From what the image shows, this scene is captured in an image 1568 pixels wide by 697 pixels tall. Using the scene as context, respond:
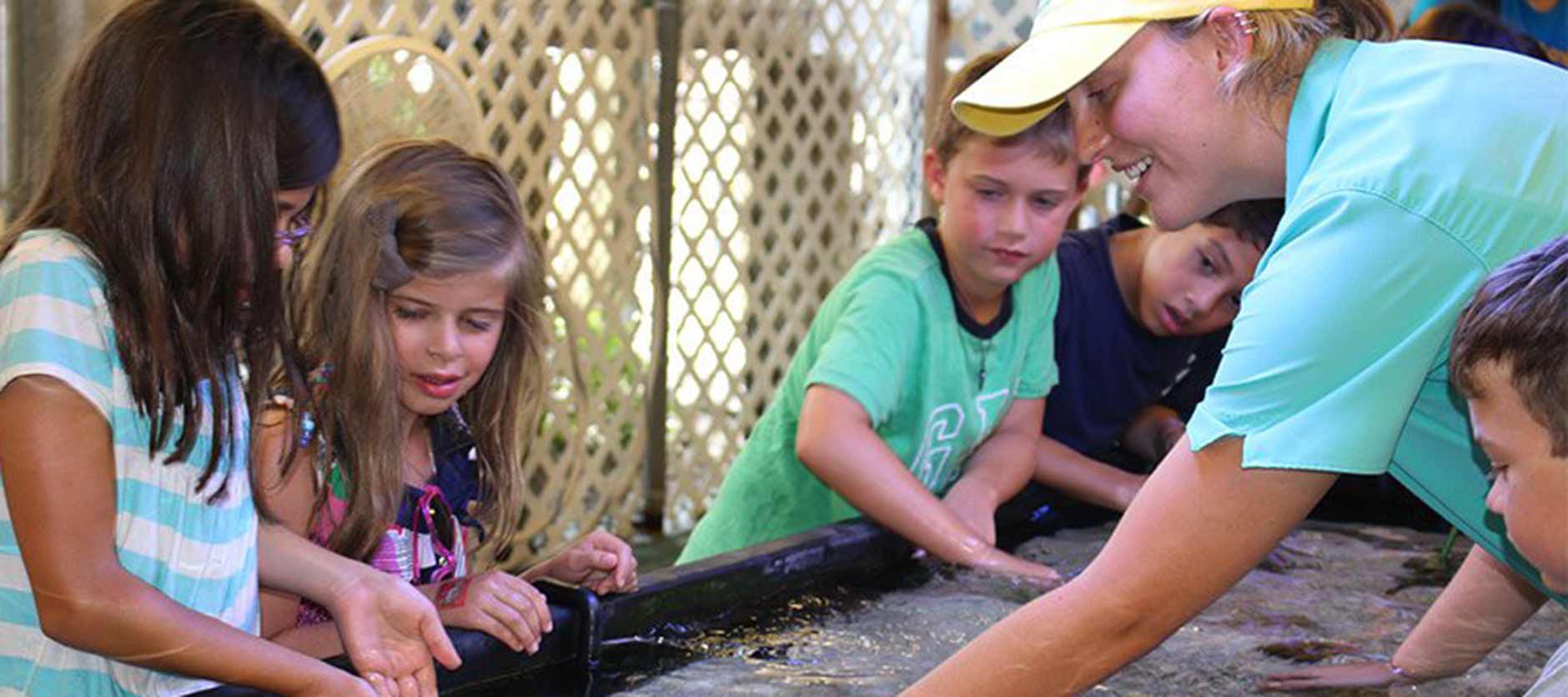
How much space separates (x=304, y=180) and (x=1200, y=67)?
93 centimetres

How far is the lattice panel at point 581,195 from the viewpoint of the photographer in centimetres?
506

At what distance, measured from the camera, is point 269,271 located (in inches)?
69.7

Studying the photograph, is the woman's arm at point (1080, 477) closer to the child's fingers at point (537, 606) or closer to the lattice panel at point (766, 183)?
the child's fingers at point (537, 606)

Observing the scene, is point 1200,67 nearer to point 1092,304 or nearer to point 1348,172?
point 1348,172

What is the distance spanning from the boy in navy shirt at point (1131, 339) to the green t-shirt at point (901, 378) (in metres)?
0.18

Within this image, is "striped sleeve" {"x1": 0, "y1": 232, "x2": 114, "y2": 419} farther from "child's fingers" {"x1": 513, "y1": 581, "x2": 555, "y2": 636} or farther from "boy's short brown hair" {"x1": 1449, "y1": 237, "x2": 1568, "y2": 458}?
"boy's short brown hair" {"x1": 1449, "y1": 237, "x2": 1568, "y2": 458}

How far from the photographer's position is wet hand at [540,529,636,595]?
206 cm

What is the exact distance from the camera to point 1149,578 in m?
1.49

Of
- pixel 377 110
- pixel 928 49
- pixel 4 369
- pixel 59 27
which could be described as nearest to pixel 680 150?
pixel 928 49

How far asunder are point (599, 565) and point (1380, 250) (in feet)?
3.43

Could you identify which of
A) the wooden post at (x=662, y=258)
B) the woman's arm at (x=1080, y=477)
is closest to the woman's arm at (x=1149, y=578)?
the woman's arm at (x=1080, y=477)

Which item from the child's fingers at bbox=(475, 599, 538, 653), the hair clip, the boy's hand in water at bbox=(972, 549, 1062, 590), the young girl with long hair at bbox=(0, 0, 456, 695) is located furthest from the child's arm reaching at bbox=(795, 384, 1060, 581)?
the hair clip

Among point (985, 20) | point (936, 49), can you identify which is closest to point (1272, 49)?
point (936, 49)

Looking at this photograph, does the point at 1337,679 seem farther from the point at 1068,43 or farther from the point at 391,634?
the point at 391,634
